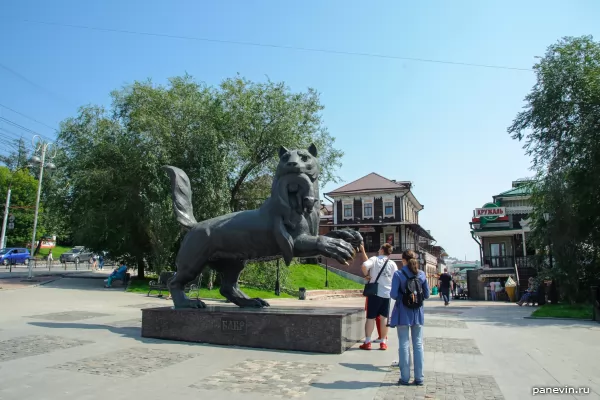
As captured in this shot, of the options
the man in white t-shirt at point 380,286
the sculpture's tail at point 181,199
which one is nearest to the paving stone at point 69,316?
the sculpture's tail at point 181,199

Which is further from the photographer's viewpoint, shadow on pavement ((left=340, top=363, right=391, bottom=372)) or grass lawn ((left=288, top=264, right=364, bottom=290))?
grass lawn ((left=288, top=264, right=364, bottom=290))

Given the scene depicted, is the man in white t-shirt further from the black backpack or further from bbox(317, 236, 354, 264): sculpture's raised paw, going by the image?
the black backpack

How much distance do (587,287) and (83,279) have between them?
24.9 meters

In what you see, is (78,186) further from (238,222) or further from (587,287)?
(587,287)

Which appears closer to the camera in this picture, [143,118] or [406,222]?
[143,118]

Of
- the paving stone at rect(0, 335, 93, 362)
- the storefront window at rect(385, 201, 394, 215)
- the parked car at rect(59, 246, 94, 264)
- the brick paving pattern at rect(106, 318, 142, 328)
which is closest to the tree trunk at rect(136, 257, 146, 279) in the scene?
the brick paving pattern at rect(106, 318, 142, 328)

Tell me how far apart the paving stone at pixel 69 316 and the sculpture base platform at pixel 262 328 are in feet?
12.8

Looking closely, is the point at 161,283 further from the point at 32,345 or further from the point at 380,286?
the point at 380,286

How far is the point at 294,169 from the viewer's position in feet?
24.4

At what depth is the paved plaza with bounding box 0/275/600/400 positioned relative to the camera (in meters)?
4.72

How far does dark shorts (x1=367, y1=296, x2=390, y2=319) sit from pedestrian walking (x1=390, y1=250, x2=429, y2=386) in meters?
1.91

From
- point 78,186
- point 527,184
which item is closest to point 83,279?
point 78,186

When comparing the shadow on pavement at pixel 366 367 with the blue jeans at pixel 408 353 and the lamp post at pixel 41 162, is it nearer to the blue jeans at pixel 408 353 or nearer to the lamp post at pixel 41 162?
the blue jeans at pixel 408 353

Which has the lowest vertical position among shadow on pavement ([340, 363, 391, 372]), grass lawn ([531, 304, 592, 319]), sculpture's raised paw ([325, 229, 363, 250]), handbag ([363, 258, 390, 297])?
shadow on pavement ([340, 363, 391, 372])
